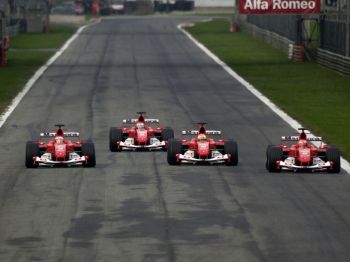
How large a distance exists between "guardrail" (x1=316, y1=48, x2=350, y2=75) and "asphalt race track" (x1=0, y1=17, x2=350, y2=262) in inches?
614

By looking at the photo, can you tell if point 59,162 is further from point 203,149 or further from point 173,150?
point 203,149

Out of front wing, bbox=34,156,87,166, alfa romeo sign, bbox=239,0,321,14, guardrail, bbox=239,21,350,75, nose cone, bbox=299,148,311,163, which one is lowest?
guardrail, bbox=239,21,350,75

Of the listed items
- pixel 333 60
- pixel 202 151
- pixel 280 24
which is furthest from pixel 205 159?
pixel 280 24

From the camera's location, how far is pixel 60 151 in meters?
26.4

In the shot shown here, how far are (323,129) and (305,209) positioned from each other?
45.6 feet

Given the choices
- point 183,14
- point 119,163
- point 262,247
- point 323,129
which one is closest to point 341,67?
point 323,129

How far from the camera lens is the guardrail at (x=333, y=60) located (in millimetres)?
57062

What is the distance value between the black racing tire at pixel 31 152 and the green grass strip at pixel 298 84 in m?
7.42

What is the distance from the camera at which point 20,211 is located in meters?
21.6

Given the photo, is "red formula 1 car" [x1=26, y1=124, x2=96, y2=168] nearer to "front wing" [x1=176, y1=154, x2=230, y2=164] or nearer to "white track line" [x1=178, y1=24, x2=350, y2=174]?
"front wing" [x1=176, y1=154, x2=230, y2=164]

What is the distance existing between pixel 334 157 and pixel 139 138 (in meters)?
5.26

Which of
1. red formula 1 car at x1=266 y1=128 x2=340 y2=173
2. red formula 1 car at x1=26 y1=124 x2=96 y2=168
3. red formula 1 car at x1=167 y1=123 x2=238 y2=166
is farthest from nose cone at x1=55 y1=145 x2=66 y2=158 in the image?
red formula 1 car at x1=266 y1=128 x2=340 y2=173

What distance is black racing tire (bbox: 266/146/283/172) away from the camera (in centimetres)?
2559

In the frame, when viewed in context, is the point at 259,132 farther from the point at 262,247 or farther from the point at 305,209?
the point at 262,247
